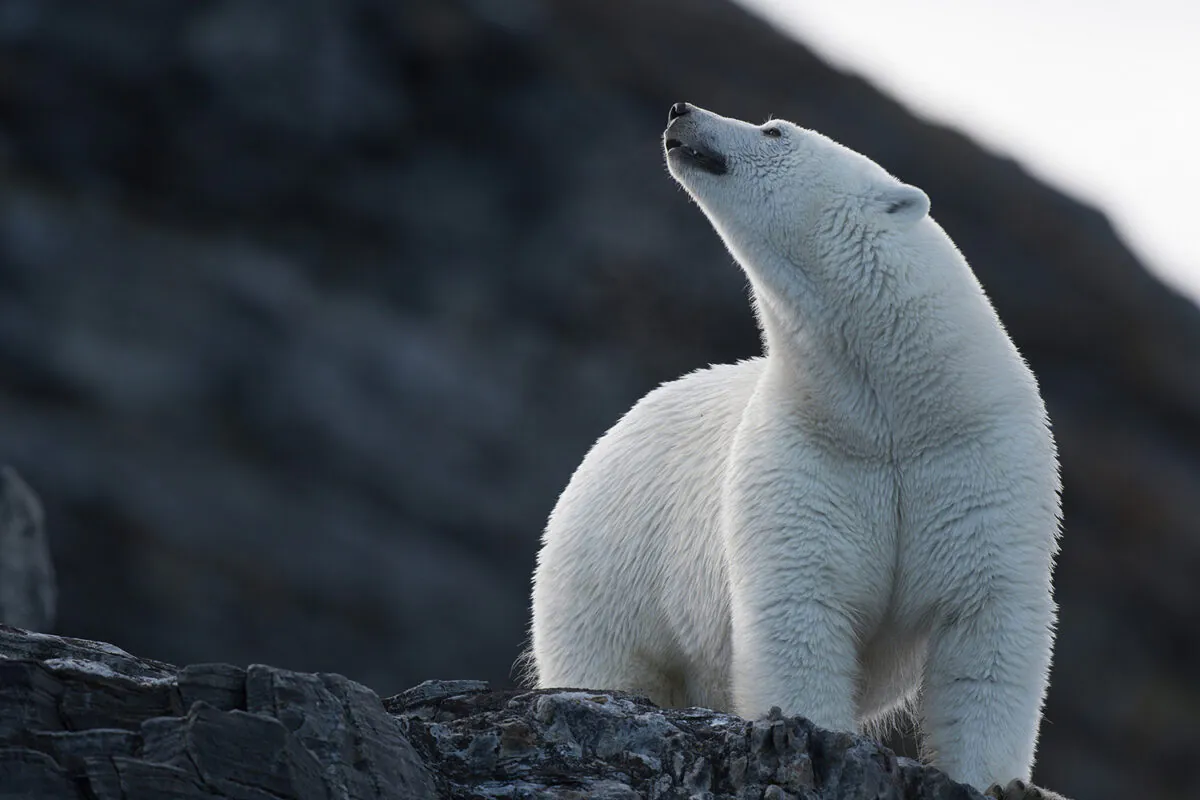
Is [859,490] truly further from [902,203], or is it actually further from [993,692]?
[902,203]

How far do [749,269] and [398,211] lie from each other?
20113 mm

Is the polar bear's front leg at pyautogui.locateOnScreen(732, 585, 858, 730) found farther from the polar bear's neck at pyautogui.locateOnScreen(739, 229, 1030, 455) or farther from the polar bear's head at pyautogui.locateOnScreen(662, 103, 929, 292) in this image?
the polar bear's head at pyautogui.locateOnScreen(662, 103, 929, 292)

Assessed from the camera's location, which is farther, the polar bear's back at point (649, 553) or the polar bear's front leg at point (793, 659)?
the polar bear's back at point (649, 553)

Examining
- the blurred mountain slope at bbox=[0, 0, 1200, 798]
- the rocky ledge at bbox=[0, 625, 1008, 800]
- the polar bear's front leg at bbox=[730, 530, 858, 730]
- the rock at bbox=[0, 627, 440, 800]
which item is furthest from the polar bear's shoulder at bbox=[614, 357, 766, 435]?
the blurred mountain slope at bbox=[0, 0, 1200, 798]

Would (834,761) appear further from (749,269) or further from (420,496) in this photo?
(420,496)

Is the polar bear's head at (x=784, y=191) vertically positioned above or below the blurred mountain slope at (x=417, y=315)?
below

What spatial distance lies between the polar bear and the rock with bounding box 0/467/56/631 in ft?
12.2

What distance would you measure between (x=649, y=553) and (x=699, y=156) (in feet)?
4.78

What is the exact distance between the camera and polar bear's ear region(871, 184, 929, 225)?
15.6 ft

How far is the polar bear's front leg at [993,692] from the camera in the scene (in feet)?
14.0

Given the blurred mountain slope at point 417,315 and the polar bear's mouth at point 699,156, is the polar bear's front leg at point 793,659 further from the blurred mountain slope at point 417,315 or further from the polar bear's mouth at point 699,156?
the blurred mountain slope at point 417,315

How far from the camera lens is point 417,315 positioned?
933 inches

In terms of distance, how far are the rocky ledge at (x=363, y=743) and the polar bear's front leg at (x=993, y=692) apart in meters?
0.78

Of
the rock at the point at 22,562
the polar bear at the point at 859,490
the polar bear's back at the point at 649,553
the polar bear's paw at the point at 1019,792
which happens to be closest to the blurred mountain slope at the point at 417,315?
the rock at the point at 22,562
